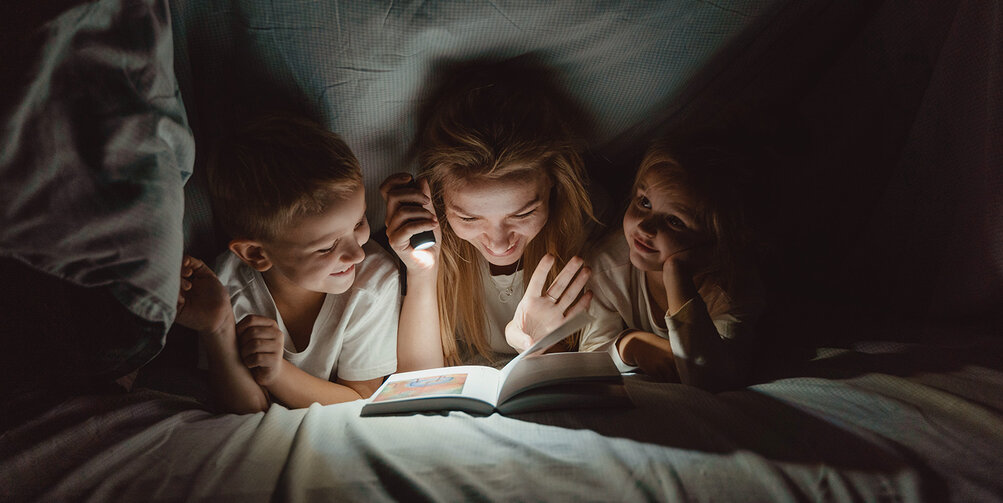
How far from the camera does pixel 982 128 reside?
3.10 feet

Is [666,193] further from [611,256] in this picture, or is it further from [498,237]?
[498,237]

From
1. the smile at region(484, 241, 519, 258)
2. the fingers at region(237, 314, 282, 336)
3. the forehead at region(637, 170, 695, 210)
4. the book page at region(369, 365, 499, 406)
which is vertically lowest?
the book page at region(369, 365, 499, 406)

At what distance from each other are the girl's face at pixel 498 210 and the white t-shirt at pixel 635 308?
209mm

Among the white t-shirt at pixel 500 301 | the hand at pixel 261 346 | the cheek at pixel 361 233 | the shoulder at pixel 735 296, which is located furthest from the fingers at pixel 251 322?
the shoulder at pixel 735 296

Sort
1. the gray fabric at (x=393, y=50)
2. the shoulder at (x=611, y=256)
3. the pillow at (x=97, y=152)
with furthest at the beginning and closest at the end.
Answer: the shoulder at (x=611, y=256)
the gray fabric at (x=393, y=50)
the pillow at (x=97, y=152)

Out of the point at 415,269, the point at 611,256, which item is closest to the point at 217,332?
the point at 415,269

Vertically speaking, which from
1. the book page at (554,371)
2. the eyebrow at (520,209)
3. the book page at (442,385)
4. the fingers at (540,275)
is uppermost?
the eyebrow at (520,209)

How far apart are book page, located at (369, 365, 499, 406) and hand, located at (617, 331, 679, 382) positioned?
306 millimetres

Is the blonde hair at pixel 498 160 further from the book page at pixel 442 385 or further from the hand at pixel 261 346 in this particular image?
the hand at pixel 261 346

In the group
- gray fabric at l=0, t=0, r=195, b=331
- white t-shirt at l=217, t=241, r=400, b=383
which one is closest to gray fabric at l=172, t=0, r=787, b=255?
white t-shirt at l=217, t=241, r=400, b=383

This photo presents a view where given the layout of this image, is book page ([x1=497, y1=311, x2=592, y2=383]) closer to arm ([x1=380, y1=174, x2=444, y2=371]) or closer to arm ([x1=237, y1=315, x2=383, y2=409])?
arm ([x1=380, y1=174, x2=444, y2=371])

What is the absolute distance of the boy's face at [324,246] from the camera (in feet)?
3.04

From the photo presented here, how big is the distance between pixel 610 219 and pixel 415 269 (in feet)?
1.52

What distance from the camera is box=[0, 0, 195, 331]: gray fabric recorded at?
0.58 metres
